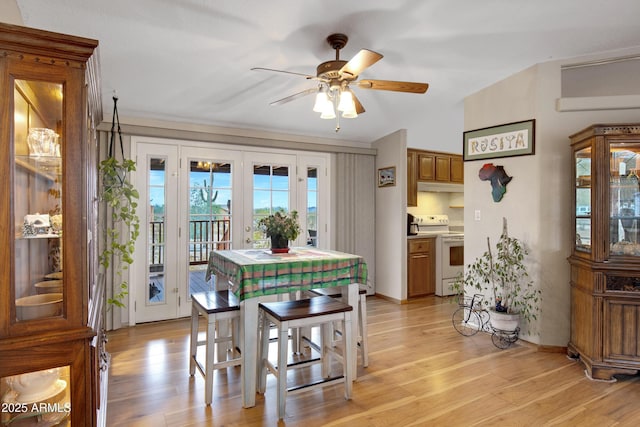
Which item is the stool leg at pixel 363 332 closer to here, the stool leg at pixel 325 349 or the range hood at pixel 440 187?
the stool leg at pixel 325 349

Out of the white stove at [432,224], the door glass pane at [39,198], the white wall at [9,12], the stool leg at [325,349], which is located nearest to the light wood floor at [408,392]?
the stool leg at [325,349]

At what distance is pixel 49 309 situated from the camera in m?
1.47

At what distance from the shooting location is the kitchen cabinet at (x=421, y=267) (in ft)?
16.8

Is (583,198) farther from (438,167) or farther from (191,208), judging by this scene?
(191,208)

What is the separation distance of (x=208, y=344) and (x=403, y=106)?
3.22m

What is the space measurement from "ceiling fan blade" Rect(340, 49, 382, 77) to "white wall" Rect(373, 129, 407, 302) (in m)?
2.66

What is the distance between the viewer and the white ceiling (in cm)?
233

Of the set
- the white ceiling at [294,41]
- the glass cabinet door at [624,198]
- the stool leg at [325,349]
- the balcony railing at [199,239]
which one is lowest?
the stool leg at [325,349]

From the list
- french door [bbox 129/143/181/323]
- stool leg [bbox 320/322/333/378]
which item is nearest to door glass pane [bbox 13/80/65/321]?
stool leg [bbox 320/322/333/378]

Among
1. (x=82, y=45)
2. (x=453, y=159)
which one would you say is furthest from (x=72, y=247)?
(x=453, y=159)

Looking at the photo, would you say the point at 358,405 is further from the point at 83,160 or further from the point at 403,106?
the point at 403,106

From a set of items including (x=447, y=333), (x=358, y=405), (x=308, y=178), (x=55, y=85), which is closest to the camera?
(x=55, y=85)

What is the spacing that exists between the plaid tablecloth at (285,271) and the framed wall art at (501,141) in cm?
202

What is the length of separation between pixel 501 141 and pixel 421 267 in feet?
7.16
